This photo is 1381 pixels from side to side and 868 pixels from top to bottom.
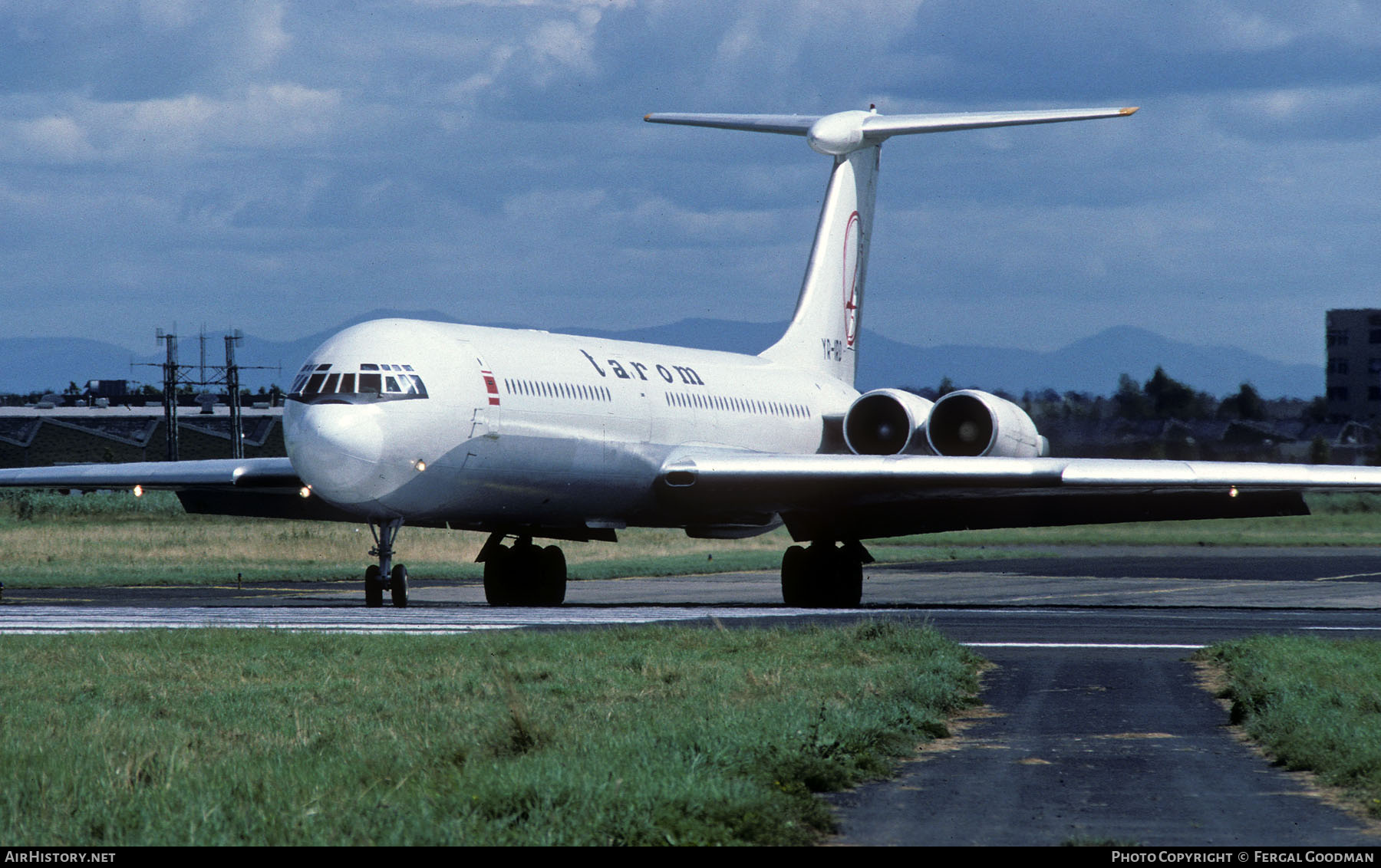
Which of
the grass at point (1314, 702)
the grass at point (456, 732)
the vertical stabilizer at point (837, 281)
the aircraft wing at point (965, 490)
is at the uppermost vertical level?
the vertical stabilizer at point (837, 281)

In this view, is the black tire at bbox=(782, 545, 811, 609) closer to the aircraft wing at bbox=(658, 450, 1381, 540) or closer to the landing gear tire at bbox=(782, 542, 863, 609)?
the landing gear tire at bbox=(782, 542, 863, 609)

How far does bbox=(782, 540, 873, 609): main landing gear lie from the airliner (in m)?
0.04

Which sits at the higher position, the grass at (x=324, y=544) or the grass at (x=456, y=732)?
the grass at (x=456, y=732)

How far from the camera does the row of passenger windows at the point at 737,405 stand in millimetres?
28453

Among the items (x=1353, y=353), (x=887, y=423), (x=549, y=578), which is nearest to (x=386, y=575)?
(x=549, y=578)

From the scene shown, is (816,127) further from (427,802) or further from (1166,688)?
(427,802)

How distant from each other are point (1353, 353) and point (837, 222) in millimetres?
69172

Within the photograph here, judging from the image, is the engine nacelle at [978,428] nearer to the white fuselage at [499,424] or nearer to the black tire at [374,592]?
the white fuselage at [499,424]

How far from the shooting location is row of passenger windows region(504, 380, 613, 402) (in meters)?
24.7

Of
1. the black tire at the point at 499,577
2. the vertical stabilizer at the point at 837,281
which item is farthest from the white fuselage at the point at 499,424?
the vertical stabilizer at the point at 837,281

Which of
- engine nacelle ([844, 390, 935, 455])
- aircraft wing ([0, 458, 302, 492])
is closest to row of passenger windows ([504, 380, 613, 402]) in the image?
aircraft wing ([0, 458, 302, 492])

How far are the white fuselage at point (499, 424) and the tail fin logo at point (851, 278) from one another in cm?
680

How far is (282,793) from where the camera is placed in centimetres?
819

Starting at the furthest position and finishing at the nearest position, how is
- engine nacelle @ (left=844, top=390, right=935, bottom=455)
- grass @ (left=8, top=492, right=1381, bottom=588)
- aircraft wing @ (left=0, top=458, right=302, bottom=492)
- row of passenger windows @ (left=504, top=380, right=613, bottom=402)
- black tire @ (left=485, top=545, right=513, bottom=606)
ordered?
grass @ (left=8, top=492, right=1381, bottom=588)
engine nacelle @ (left=844, top=390, right=935, bottom=455)
black tire @ (left=485, top=545, right=513, bottom=606)
aircraft wing @ (left=0, top=458, right=302, bottom=492)
row of passenger windows @ (left=504, top=380, right=613, bottom=402)
